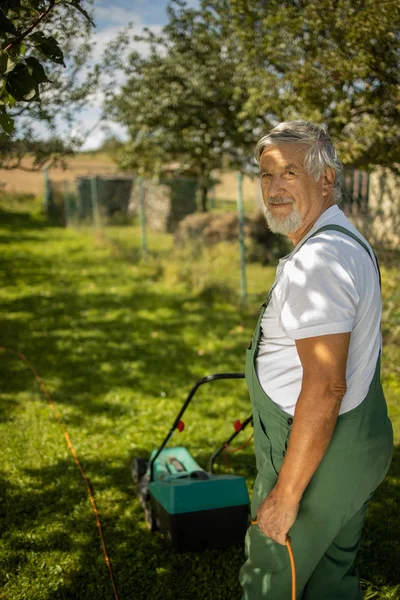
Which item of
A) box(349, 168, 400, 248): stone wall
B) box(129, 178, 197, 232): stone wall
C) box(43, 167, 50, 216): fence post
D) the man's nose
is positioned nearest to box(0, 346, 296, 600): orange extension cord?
the man's nose

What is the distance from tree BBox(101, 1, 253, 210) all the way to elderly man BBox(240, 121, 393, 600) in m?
4.31

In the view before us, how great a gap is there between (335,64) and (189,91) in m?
3.41

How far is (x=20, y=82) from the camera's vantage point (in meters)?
2.01

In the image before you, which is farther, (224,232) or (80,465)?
(224,232)

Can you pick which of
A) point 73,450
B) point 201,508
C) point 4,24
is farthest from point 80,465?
point 4,24

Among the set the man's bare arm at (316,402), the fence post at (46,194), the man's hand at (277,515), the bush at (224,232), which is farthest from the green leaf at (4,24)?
the fence post at (46,194)

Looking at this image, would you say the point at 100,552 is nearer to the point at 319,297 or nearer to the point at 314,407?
the point at 314,407

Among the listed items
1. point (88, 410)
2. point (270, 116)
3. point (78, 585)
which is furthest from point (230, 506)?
point (270, 116)

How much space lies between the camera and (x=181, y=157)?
10797mm

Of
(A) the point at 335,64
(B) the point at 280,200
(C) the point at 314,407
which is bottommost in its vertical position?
(C) the point at 314,407

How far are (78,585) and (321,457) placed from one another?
6.76 ft

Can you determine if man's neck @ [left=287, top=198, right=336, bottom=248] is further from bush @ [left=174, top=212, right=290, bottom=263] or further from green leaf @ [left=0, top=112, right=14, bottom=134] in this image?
bush @ [left=174, top=212, right=290, bottom=263]

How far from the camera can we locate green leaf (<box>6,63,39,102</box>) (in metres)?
2.00

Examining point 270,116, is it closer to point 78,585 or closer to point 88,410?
point 88,410
